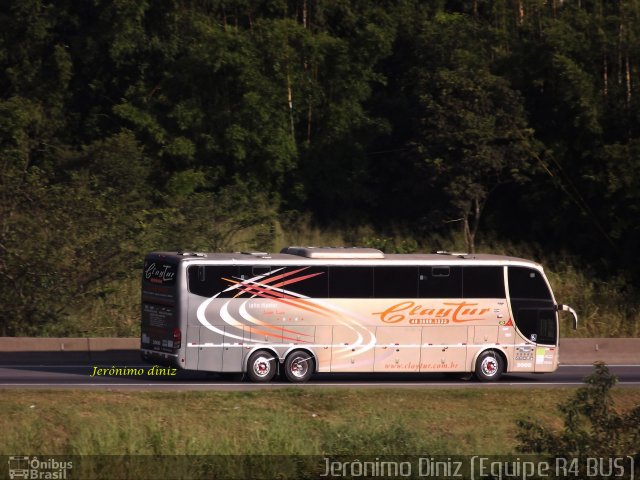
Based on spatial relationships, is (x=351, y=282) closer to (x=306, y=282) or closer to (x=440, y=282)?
(x=306, y=282)

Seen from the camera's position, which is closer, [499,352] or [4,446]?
[4,446]

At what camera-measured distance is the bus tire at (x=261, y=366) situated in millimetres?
21703

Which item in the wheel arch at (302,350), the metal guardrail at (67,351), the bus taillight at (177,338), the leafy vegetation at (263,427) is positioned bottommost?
the leafy vegetation at (263,427)

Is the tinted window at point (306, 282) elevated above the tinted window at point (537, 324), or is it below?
above

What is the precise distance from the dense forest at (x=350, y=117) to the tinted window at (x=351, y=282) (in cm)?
1022

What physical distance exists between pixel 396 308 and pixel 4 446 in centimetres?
897

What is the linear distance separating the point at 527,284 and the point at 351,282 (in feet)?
12.1

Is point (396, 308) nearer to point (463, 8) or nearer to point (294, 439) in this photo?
point (294, 439)

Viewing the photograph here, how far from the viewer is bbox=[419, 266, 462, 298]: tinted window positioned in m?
22.3

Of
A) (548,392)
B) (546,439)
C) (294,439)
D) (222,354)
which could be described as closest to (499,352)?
(548,392)

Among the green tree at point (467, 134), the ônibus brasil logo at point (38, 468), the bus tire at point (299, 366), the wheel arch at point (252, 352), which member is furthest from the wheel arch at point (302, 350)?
the green tree at point (467, 134)

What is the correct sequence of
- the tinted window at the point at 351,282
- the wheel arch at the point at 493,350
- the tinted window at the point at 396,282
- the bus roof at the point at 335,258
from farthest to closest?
1. the wheel arch at the point at 493,350
2. the tinted window at the point at 396,282
3. the tinted window at the point at 351,282
4. the bus roof at the point at 335,258

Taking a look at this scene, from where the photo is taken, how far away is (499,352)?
22.7m

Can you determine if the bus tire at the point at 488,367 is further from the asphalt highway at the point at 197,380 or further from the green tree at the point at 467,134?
the green tree at the point at 467,134
